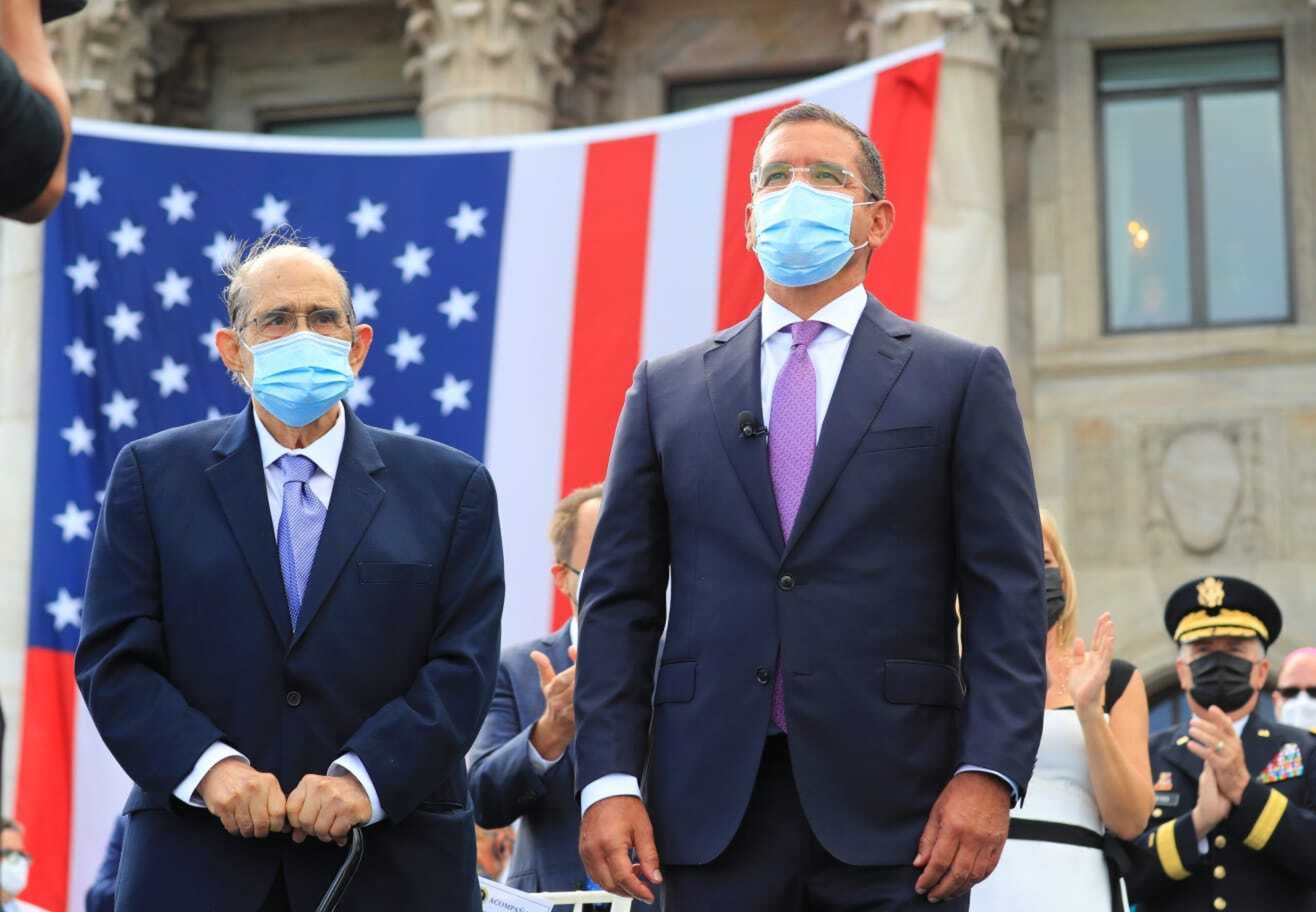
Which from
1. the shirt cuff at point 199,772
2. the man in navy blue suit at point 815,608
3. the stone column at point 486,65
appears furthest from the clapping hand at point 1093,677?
the stone column at point 486,65

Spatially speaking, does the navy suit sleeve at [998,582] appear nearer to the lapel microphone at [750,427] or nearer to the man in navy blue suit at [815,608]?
the man in navy blue suit at [815,608]

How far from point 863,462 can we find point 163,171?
31.4ft

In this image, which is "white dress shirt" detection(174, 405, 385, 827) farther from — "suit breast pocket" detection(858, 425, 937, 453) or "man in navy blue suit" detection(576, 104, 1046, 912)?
"suit breast pocket" detection(858, 425, 937, 453)

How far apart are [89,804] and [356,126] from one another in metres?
7.17

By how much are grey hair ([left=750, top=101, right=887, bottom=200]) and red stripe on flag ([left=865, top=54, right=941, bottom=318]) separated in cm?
764

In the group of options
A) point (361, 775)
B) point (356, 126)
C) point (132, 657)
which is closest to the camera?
point (361, 775)

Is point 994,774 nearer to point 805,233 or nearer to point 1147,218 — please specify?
Result: point 805,233

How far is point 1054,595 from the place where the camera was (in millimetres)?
5949

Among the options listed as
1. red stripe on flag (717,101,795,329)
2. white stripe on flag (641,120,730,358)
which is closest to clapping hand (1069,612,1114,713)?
red stripe on flag (717,101,795,329)

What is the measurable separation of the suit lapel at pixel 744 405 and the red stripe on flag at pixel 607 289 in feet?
25.7

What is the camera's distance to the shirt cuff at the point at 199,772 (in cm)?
460

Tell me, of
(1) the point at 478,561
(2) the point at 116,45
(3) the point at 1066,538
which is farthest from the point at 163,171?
(1) the point at 478,561

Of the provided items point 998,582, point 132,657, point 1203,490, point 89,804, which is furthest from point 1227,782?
point 1203,490

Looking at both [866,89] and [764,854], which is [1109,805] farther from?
[866,89]
